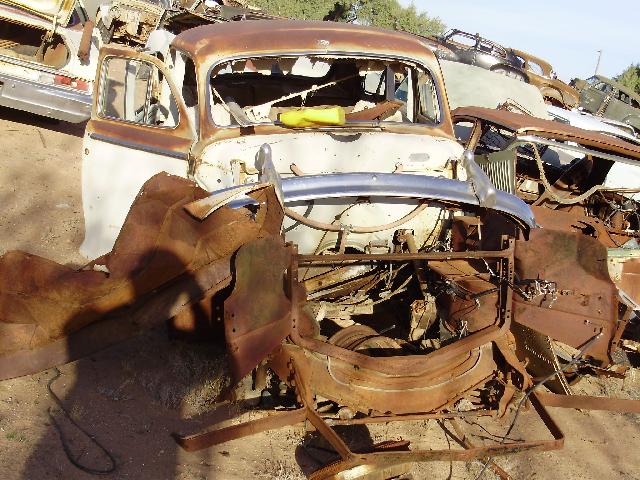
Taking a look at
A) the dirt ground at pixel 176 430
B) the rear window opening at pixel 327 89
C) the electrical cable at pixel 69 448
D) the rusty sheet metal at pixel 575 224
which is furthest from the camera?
the rusty sheet metal at pixel 575 224

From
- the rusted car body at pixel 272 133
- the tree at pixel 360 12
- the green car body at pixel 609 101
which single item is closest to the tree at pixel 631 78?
the tree at pixel 360 12

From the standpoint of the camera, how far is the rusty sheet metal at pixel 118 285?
3.13 meters

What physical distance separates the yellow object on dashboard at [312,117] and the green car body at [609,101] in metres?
12.2

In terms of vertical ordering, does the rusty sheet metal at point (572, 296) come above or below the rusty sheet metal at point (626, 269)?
above

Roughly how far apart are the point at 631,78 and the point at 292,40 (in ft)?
116

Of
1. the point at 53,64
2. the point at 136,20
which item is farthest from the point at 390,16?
the point at 53,64

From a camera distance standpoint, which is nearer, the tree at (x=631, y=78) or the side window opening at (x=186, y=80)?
the side window opening at (x=186, y=80)

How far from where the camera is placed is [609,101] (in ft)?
49.3

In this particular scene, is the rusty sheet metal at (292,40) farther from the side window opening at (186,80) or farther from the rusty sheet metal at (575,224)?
the rusty sheet metal at (575,224)

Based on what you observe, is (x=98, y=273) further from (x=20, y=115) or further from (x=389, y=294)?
(x=20, y=115)

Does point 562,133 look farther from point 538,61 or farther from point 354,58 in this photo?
point 538,61

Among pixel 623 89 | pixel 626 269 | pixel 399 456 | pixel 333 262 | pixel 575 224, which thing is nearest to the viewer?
pixel 399 456

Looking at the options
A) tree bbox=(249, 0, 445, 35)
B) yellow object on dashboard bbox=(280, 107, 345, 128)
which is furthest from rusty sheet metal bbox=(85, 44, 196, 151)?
tree bbox=(249, 0, 445, 35)

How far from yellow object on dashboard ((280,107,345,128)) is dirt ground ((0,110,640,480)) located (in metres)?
1.53
